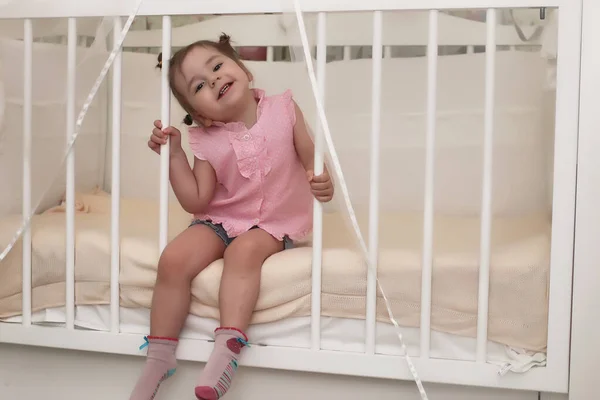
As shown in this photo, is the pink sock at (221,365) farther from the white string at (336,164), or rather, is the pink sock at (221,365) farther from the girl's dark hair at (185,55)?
the girl's dark hair at (185,55)

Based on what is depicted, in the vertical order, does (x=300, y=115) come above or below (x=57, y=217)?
above

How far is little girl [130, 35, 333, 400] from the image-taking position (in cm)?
125

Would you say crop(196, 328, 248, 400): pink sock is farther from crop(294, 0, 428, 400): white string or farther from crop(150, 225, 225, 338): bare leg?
crop(294, 0, 428, 400): white string

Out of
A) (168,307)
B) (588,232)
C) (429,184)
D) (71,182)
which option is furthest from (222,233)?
(588,232)

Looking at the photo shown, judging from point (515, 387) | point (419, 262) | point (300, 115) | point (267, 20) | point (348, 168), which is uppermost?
point (267, 20)

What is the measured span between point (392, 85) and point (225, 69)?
0.34 metres

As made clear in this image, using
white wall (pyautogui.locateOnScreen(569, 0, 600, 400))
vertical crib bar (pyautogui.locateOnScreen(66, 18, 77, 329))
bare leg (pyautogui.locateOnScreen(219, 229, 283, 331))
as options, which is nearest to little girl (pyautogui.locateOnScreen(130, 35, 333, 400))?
bare leg (pyautogui.locateOnScreen(219, 229, 283, 331))

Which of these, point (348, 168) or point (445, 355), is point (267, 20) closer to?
point (348, 168)

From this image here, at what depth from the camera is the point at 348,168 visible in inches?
49.5

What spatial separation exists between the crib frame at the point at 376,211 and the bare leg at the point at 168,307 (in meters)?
0.04

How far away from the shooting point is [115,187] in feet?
4.25

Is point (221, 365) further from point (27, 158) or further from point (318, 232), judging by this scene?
point (27, 158)

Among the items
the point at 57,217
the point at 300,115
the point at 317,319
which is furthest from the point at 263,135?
the point at 57,217

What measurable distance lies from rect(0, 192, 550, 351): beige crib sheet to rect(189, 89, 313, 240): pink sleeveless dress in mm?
84
